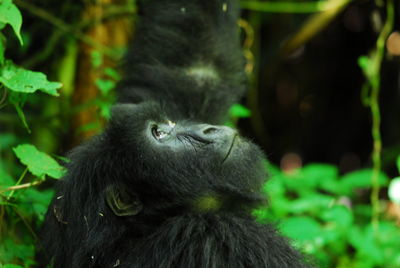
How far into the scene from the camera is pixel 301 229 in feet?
16.4

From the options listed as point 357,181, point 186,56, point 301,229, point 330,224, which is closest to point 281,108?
point 357,181

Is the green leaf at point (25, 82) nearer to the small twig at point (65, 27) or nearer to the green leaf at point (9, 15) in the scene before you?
the green leaf at point (9, 15)

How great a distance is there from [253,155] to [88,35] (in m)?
2.71

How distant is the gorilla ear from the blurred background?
36 centimetres

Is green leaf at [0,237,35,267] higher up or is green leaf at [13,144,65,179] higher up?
green leaf at [13,144,65,179]

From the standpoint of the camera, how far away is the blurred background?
13.1 feet

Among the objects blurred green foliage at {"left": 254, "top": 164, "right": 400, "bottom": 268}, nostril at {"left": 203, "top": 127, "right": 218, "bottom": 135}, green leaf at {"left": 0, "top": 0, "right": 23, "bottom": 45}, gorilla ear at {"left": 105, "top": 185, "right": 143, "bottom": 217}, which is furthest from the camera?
blurred green foliage at {"left": 254, "top": 164, "right": 400, "bottom": 268}

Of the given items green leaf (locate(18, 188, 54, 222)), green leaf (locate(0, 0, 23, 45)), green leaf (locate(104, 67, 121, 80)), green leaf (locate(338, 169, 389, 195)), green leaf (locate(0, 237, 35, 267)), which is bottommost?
green leaf (locate(338, 169, 389, 195))

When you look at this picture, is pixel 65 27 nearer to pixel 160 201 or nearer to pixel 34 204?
pixel 34 204

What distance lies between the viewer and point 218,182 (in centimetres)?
360

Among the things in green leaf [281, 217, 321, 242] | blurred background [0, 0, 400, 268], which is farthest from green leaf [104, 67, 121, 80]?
green leaf [281, 217, 321, 242]

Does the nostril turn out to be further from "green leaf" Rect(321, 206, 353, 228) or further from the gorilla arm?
"green leaf" Rect(321, 206, 353, 228)

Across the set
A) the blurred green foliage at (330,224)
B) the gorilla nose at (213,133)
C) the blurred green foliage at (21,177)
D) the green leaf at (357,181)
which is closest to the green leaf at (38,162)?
the blurred green foliage at (21,177)

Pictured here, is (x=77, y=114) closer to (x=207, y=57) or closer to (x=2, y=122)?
(x=2, y=122)
